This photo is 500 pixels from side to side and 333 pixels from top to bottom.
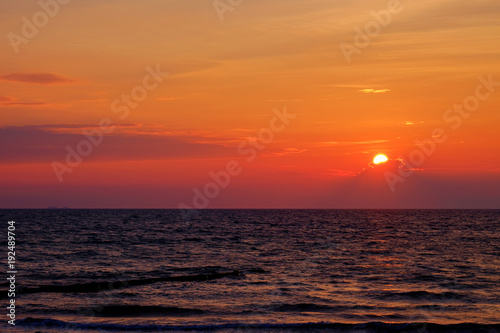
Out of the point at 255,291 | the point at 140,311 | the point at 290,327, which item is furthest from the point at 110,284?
the point at 290,327

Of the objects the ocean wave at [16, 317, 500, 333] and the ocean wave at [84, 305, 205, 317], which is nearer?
the ocean wave at [16, 317, 500, 333]

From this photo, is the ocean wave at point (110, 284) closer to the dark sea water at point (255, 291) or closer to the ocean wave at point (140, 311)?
the dark sea water at point (255, 291)

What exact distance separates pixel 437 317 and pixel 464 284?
960 cm

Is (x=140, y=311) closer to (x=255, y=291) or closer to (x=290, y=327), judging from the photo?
(x=255, y=291)

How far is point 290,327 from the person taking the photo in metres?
23.1

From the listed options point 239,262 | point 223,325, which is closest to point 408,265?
point 239,262

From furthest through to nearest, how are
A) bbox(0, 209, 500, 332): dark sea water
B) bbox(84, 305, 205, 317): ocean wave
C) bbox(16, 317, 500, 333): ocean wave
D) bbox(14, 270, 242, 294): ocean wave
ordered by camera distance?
bbox(14, 270, 242, 294): ocean wave
bbox(84, 305, 205, 317): ocean wave
bbox(0, 209, 500, 332): dark sea water
bbox(16, 317, 500, 333): ocean wave

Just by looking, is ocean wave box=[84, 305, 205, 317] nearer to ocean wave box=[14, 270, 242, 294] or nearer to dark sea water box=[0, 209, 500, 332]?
dark sea water box=[0, 209, 500, 332]

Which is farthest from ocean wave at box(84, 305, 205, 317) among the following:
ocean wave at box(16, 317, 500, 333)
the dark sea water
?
ocean wave at box(16, 317, 500, 333)

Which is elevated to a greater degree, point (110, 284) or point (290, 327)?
point (110, 284)

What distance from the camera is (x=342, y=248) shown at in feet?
190

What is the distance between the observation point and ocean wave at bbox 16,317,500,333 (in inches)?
897

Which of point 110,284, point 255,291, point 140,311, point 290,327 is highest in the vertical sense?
point 110,284

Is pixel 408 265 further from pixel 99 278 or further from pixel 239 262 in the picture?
pixel 99 278
